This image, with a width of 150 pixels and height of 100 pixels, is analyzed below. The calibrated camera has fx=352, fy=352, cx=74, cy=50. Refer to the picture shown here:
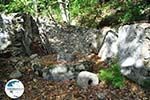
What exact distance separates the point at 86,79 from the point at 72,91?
548 millimetres

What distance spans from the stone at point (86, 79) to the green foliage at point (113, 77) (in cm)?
22

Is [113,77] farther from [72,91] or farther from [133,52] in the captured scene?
[72,91]

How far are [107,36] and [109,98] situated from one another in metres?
3.38

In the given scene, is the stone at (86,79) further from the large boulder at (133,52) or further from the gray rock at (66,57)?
the gray rock at (66,57)

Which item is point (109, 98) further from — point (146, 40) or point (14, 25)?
point (14, 25)

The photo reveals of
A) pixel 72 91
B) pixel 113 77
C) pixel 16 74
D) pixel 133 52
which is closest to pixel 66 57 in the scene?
pixel 16 74

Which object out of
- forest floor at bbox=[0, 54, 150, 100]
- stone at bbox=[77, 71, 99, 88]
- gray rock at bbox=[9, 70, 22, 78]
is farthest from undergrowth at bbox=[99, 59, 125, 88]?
gray rock at bbox=[9, 70, 22, 78]

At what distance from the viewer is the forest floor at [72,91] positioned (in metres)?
10.0

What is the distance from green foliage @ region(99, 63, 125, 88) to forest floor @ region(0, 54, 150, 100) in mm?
124

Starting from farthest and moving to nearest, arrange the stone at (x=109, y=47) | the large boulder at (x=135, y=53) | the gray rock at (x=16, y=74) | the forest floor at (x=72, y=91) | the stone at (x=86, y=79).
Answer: the stone at (x=109, y=47) < the gray rock at (x=16, y=74) < the stone at (x=86, y=79) < the large boulder at (x=135, y=53) < the forest floor at (x=72, y=91)

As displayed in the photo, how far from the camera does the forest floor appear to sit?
395 inches

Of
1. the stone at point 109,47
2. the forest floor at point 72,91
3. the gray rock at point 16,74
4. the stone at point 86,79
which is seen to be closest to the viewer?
the forest floor at point 72,91

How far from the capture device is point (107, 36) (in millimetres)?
12734

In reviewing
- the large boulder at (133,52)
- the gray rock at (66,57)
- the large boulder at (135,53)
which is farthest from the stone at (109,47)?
the gray rock at (66,57)
